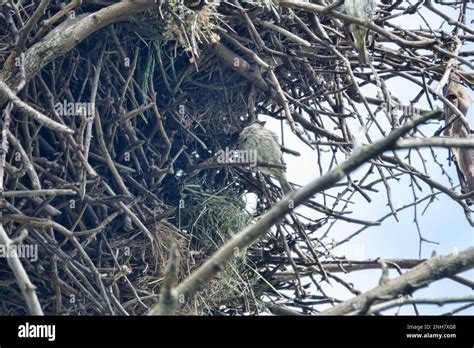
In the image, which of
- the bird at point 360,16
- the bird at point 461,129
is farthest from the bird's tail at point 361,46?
the bird at point 461,129

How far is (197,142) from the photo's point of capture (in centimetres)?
324

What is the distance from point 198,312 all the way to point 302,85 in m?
0.97

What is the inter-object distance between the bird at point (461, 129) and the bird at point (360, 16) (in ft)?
1.17

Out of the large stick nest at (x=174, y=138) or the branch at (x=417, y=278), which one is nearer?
the branch at (x=417, y=278)

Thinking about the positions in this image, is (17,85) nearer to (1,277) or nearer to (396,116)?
(1,277)

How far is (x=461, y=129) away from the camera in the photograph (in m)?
2.96

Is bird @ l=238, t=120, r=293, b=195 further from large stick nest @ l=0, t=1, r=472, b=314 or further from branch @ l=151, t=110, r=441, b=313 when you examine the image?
branch @ l=151, t=110, r=441, b=313

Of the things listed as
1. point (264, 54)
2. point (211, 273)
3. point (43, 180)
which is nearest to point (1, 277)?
point (43, 180)

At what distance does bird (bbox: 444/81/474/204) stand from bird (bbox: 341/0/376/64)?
357 millimetres

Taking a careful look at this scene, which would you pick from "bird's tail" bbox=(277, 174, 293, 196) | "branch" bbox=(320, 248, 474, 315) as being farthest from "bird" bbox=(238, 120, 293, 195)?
"branch" bbox=(320, 248, 474, 315)

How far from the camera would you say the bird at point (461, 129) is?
2.82 metres

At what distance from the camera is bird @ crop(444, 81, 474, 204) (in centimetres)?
282

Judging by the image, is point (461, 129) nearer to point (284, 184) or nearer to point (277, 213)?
point (284, 184)

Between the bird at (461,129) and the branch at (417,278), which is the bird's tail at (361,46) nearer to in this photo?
the bird at (461,129)
